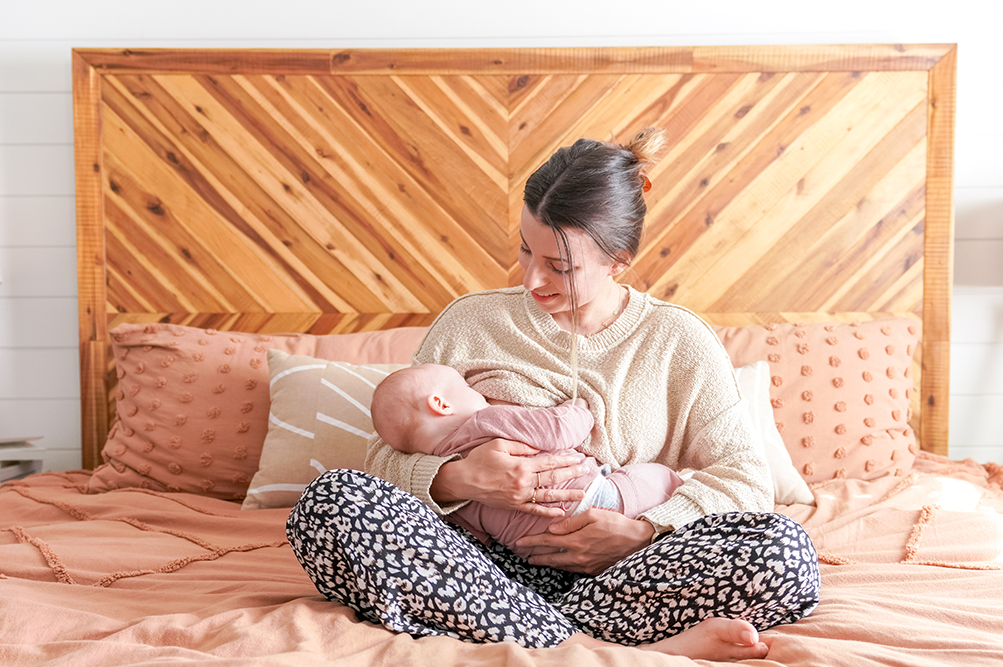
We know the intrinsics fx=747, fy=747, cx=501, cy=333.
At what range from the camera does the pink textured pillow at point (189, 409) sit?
1.89 metres

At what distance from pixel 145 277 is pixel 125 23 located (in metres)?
0.80

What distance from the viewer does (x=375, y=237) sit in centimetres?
231

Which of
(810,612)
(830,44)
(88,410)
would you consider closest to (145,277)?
(88,410)

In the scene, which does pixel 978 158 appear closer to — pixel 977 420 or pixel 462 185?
pixel 977 420

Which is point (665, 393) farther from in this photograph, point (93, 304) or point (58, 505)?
point (93, 304)

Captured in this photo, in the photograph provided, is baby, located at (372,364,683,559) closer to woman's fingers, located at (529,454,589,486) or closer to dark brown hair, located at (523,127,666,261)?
woman's fingers, located at (529,454,589,486)

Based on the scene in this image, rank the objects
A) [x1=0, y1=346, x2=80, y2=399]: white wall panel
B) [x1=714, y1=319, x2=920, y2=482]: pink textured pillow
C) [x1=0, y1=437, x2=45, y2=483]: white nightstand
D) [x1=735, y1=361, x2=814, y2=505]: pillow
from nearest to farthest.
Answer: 1. [x1=735, y1=361, x2=814, y2=505]: pillow
2. [x1=714, y1=319, x2=920, y2=482]: pink textured pillow
3. [x1=0, y1=437, x2=45, y2=483]: white nightstand
4. [x1=0, y1=346, x2=80, y2=399]: white wall panel

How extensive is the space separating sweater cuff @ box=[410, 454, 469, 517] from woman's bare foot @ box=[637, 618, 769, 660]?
1.41 feet

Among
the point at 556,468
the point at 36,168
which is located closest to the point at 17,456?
the point at 36,168

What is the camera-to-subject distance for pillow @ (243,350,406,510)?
178 cm

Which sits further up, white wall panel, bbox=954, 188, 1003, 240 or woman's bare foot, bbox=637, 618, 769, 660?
white wall panel, bbox=954, 188, 1003, 240

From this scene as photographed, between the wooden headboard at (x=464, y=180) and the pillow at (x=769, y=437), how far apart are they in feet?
1.40

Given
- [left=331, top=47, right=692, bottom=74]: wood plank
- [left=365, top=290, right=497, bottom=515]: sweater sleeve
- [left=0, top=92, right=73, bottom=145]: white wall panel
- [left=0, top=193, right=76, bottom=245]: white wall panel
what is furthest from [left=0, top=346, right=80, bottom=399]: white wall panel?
[left=365, top=290, right=497, bottom=515]: sweater sleeve

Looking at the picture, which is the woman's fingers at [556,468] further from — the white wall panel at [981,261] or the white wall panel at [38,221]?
the white wall panel at [38,221]
